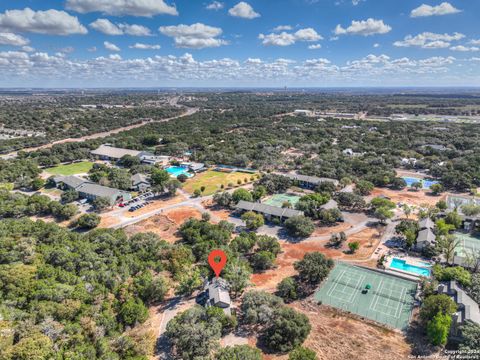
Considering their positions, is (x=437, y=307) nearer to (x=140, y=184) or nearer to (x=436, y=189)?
(x=436, y=189)

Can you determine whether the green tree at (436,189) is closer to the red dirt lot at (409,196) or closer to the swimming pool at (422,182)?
the red dirt lot at (409,196)

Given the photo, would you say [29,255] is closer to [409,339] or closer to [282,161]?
[409,339]

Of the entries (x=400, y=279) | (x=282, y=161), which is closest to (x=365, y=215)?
(x=400, y=279)

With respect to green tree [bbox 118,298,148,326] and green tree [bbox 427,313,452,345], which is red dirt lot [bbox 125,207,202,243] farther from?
green tree [bbox 427,313,452,345]

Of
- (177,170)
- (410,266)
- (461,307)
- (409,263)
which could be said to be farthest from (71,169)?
(461,307)

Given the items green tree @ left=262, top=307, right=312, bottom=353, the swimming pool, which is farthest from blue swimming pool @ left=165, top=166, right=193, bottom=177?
green tree @ left=262, top=307, right=312, bottom=353

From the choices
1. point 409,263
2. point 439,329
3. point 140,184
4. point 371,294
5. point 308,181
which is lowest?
point 371,294
